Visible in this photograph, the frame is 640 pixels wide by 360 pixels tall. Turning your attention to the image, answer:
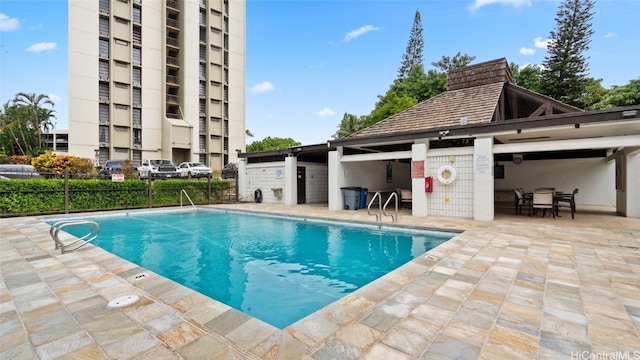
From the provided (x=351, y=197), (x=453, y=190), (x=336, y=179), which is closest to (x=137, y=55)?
(x=336, y=179)

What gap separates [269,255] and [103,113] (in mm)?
28171

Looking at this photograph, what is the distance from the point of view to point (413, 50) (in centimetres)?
3591

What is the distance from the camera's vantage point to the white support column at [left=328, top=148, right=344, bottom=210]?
37.3 ft

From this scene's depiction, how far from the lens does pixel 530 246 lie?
16.8ft

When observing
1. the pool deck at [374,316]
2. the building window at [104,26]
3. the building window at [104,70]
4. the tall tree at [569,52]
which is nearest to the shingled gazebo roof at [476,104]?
the pool deck at [374,316]

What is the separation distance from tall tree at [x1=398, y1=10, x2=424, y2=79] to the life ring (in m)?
30.7

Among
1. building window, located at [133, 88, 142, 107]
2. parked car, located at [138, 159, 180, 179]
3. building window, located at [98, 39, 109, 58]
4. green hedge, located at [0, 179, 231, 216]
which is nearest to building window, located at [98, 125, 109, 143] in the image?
building window, located at [133, 88, 142, 107]

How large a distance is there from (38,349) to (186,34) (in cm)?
3414

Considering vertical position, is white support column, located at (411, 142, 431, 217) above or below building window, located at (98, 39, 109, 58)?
below

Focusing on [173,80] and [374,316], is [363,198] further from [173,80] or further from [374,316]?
[173,80]

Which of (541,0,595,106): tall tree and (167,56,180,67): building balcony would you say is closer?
(541,0,595,106): tall tree

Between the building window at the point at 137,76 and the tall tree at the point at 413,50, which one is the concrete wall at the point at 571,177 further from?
the building window at the point at 137,76

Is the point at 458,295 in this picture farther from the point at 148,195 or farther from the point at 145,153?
the point at 145,153

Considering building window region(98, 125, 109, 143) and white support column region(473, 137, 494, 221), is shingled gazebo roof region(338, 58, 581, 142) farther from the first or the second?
building window region(98, 125, 109, 143)
